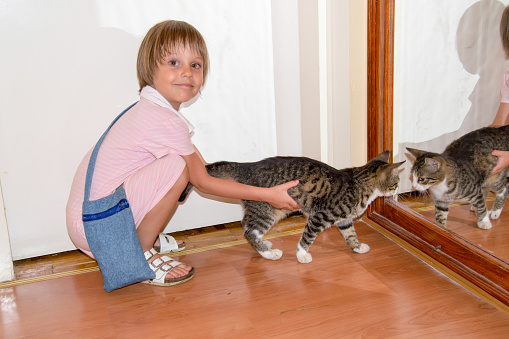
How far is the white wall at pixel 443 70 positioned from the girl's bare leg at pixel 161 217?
1.07 metres

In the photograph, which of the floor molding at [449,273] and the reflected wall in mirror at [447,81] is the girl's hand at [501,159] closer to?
the reflected wall in mirror at [447,81]

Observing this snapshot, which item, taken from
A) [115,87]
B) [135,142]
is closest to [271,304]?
[135,142]

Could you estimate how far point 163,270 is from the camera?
6.53 ft

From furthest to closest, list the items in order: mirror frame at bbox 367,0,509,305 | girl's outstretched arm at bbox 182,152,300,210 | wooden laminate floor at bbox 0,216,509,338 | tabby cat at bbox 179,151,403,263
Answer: tabby cat at bbox 179,151,403,263
girl's outstretched arm at bbox 182,152,300,210
mirror frame at bbox 367,0,509,305
wooden laminate floor at bbox 0,216,509,338

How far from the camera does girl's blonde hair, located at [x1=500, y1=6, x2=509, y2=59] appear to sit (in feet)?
5.65

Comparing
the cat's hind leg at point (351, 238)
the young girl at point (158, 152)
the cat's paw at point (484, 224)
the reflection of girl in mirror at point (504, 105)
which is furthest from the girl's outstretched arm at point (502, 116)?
the young girl at point (158, 152)

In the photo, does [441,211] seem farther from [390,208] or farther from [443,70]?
[443,70]

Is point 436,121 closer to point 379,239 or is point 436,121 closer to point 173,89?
point 379,239

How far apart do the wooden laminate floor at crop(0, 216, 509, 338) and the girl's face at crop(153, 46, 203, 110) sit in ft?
2.70

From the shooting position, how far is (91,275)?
2.11 meters

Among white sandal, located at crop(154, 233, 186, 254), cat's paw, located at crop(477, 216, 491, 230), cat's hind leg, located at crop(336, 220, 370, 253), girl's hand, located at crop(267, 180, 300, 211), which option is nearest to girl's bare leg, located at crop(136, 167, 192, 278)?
white sandal, located at crop(154, 233, 186, 254)

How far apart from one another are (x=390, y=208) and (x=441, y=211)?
34 cm

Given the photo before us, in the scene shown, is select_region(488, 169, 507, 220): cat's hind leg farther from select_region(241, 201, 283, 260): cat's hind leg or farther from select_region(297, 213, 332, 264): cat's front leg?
select_region(241, 201, 283, 260): cat's hind leg

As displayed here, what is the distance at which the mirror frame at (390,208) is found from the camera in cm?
183
